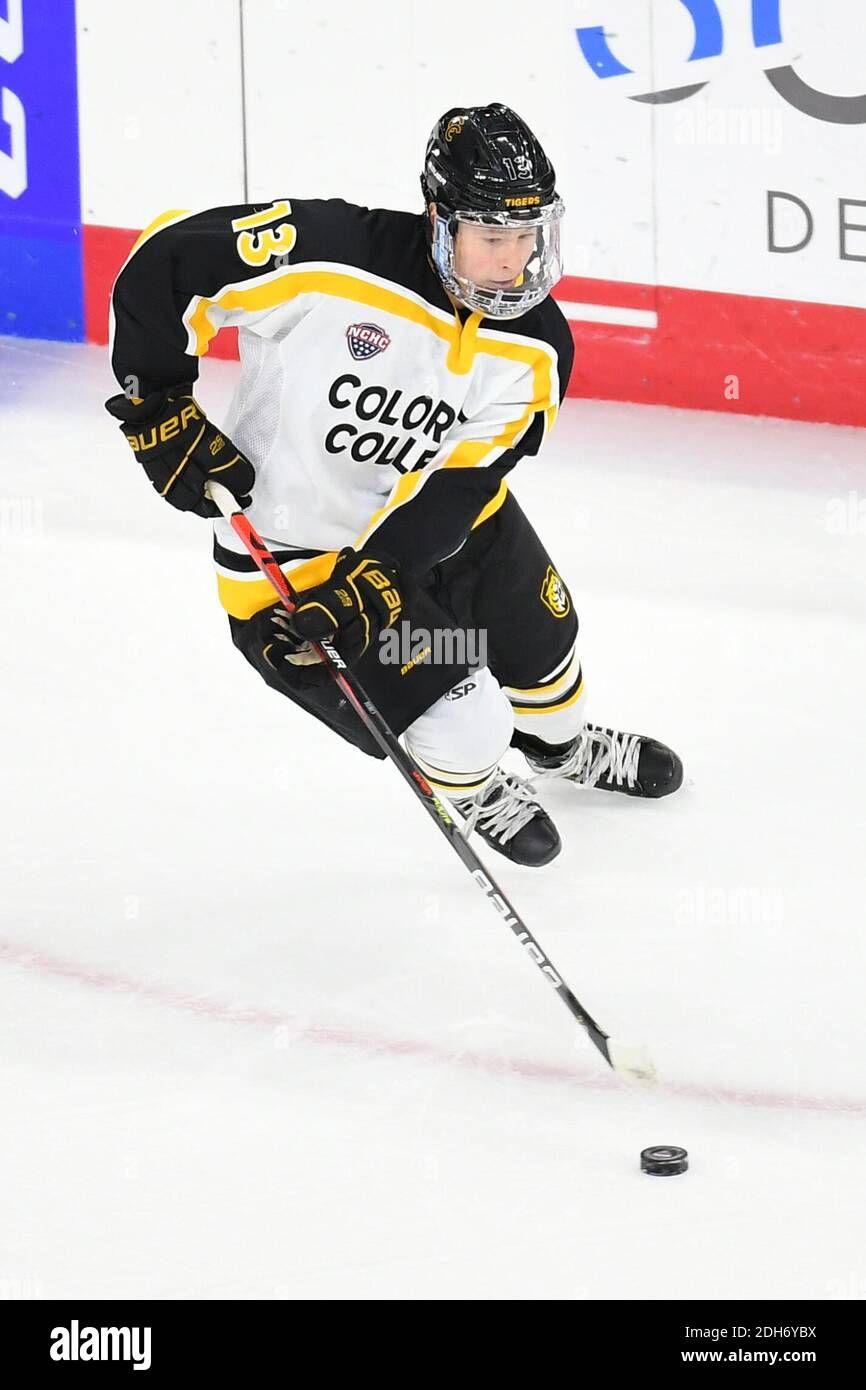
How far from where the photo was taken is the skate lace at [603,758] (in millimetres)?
3439

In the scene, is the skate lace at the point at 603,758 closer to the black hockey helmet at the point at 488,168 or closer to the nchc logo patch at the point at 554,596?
the nchc logo patch at the point at 554,596

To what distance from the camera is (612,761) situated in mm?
3449

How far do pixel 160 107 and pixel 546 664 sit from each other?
2743mm

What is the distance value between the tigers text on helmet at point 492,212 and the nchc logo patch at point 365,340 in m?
0.14

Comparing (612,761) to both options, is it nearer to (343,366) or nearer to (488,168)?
(343,366)

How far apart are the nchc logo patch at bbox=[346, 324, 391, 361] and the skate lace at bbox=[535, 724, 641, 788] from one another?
0.91 meters

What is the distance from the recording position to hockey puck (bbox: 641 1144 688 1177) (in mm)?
2365

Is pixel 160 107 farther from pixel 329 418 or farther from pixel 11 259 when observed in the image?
pixel 329 418

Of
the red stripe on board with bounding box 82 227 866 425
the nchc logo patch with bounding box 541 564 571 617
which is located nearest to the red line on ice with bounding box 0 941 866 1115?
the nchc logo patch with bounding box 541 564 571 617

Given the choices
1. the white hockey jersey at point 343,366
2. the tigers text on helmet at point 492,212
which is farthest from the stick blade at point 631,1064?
the tigers text on helmet at point 492,212

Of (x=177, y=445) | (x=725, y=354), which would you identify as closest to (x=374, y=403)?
(x=177, y=445)

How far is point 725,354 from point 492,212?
2.46 metres

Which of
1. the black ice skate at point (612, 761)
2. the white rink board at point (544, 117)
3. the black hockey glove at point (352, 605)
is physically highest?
the white rink board at point (544, 117)
